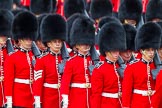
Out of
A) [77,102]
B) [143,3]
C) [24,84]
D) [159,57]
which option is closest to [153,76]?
[159,57]

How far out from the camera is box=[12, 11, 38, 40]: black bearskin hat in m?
8.73

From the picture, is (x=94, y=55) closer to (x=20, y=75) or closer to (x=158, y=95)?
(x=20, y=75)

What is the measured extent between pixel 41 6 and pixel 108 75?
4.39 m

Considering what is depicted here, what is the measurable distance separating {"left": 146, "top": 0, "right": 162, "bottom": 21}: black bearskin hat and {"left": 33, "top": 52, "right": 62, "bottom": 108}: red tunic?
9.98 ft

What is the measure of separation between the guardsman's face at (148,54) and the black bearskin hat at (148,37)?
5 centimetres

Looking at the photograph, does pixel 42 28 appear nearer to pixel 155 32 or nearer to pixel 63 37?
pixel 63 37

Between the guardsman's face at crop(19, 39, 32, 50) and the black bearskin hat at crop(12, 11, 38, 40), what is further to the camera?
the black bearskin hat at crop(12, 11, 38, 40)

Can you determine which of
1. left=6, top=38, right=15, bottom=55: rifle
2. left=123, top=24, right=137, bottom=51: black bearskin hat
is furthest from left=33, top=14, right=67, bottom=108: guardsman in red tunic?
left=123, top=24, right=137, bottom=51: black bearskin hat

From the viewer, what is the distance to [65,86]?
8.05 meters

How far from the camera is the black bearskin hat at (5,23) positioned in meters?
9.12

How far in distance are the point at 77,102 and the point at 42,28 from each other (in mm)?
1096

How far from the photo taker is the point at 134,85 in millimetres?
7797

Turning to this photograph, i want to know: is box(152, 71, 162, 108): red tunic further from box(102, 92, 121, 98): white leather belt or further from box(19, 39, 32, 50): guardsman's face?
box(19, 39, 32, 50): guardsman's face

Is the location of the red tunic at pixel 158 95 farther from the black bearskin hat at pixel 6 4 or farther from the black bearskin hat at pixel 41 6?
the black bearskin hat at pixel 6 4
